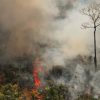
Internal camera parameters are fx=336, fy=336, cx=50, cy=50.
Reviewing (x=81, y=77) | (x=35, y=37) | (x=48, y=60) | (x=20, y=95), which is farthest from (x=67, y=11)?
Answer: (x=20, y=95)

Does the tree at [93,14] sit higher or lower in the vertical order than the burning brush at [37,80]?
higher

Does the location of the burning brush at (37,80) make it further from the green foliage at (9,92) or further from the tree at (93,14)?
the tree at (93,14)

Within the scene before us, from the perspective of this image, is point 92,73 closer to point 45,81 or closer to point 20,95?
point 45,81

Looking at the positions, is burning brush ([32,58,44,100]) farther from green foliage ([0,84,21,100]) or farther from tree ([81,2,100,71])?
tree ([81,2,100,71])

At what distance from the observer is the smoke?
6481cm

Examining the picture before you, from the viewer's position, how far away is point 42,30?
225ft

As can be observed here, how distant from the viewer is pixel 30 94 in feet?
183

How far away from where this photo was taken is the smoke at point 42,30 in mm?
64812

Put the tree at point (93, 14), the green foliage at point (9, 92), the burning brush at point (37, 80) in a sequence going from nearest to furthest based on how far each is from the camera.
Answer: the green foliage at point (9, 92)
the burning brush at point (37, 80)
the tree at point (93, 14)

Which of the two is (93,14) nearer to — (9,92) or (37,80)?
(37,80)

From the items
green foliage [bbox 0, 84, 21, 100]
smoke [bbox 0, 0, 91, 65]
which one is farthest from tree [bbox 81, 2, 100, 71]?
green foliage [bbox 0, 84, 21, 100]

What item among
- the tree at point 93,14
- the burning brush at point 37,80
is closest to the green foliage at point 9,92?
the burning brush at point 37,80

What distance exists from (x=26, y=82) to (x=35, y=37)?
41.4 ft

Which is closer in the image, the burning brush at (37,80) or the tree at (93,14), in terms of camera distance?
the burning brush at (37,80)
